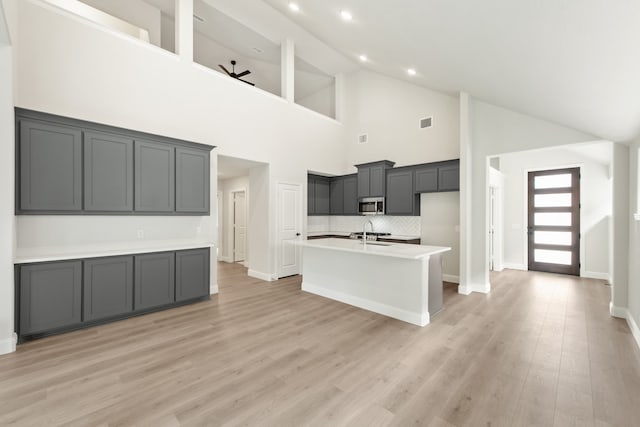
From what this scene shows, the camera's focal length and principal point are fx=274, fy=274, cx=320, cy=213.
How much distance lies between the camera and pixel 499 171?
6.91m

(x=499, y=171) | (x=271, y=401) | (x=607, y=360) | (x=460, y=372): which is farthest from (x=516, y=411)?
(x=499, y=171)

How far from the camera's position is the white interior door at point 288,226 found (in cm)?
603

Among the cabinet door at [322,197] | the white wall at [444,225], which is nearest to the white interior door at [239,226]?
the cabinet door at [322,197]

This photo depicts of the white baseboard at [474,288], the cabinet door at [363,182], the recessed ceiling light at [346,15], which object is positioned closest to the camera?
the recessed ceiling light at [346,15]

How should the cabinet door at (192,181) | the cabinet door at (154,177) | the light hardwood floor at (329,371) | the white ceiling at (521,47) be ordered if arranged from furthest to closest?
the cabinet door at (192,181), the cabinet door at (154,177), the light hardwood floor at (329,371), the white ceiling at (521,47)

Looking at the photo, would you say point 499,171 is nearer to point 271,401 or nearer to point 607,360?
point 607,360

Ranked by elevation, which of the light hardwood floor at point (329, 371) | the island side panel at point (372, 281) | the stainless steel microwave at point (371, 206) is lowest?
the light hardwood floor at point (329, 371)

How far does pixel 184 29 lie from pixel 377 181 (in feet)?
15.4

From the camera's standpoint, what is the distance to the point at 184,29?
4559 mm

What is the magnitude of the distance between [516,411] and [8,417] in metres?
3.53

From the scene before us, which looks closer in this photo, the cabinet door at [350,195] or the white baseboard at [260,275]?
the white baseboard at [260,275]

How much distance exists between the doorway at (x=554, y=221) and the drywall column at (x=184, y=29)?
797 cm

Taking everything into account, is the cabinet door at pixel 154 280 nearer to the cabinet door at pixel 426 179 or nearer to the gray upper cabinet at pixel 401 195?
the gray upper cabinet at pixel 401 195

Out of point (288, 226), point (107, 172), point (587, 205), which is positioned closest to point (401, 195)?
point (288, 226)
